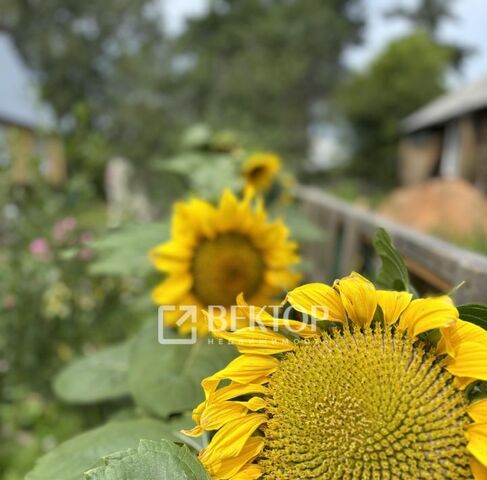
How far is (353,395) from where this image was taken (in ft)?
1.89

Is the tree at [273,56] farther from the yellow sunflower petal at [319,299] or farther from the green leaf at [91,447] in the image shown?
the yellow sunflower petal at [319,299]

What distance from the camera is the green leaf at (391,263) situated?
708 mm

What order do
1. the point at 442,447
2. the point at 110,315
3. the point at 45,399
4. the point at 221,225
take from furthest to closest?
the point at 110,315, the point at 45,399, the point at 221,225, the point at 442,447

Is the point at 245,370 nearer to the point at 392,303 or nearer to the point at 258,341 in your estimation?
the point at 258,341

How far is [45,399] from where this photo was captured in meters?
3.31

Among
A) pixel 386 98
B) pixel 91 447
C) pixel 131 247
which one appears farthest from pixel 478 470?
pixel 386 98

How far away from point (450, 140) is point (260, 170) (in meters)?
17.4

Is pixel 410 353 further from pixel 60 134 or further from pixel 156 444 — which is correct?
pixel 60 134

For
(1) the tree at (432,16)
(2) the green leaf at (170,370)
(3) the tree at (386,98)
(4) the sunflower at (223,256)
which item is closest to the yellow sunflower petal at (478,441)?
(2) the green leaf at (170,370)

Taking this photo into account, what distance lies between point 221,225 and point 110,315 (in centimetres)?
232

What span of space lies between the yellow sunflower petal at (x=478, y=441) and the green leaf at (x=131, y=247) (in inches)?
40.5

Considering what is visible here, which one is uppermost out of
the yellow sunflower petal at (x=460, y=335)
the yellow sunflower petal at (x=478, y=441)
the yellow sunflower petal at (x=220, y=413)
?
the yellow sunflower petal at (x=460, y=335)

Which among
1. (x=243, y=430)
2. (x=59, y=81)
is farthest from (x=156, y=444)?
(x=59, y=81)

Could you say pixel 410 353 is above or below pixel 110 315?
above
